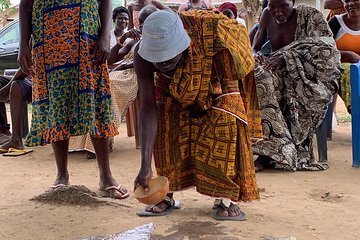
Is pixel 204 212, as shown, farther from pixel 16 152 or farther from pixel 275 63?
pixel 16 152

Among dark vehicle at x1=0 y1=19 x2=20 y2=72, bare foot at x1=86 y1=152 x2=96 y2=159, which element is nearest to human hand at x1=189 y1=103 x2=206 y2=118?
bare foot at x1=86 y1=152 x2=96 y2=159

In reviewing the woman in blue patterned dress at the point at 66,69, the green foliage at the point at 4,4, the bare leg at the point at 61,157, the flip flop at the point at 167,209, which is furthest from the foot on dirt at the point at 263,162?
the green foliage at the point at 4,4

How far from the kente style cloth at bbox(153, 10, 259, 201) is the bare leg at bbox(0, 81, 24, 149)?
3.04m

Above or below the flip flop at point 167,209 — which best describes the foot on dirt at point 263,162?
below

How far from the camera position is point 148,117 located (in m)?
2.70

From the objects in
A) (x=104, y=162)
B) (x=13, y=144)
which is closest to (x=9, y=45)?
(x=13, y=144)

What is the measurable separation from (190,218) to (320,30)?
7.33ft

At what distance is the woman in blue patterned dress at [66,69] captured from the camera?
3.19 meters

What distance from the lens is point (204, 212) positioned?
3.06m

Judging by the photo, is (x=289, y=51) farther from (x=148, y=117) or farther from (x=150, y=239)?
(x=150, y=239)

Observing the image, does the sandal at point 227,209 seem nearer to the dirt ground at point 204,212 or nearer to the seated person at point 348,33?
the dirt ground at point 204,212

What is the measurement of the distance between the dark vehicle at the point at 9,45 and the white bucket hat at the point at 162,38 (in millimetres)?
10326

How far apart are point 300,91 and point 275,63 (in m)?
0.33

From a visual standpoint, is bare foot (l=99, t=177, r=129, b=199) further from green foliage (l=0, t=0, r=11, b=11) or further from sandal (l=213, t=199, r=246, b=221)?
green foliage (l=0, t=0, r=11, b=11)
